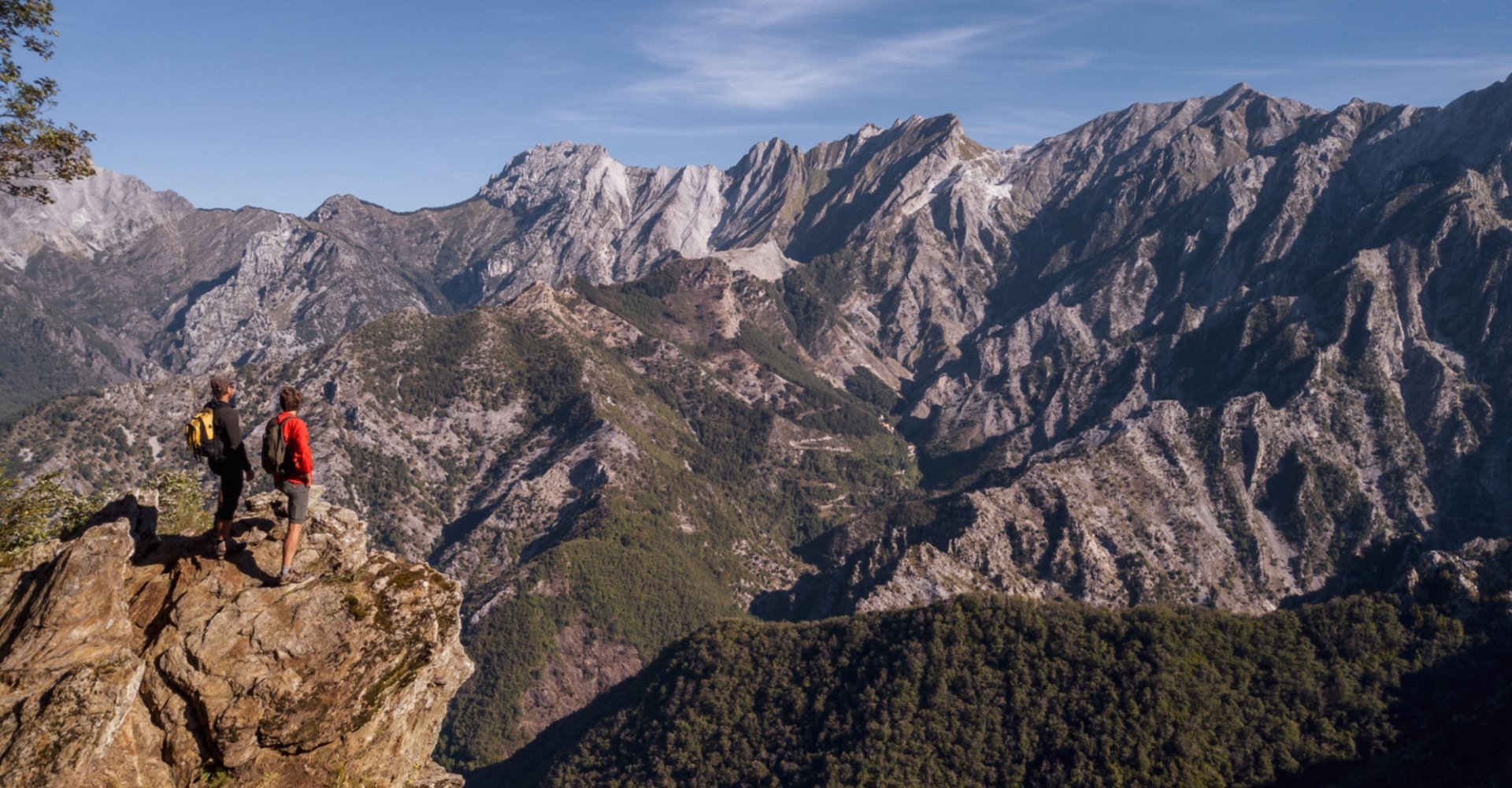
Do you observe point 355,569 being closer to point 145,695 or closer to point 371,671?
point 371,671

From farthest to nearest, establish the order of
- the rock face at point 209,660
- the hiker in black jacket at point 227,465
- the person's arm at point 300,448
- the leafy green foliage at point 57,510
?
the leafy green foliage at point 57,510
the hiker in black jacket at point 227,465
the person's arm at point 300,448
the rock face at point 209,660

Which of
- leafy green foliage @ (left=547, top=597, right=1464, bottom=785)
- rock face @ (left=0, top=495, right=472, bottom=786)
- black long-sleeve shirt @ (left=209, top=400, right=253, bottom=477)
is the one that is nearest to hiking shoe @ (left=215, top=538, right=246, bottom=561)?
rock face @ (left=0, top=495, right=472, bottom=786)

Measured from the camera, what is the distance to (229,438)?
106 ft

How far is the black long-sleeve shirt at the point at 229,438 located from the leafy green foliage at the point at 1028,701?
113m

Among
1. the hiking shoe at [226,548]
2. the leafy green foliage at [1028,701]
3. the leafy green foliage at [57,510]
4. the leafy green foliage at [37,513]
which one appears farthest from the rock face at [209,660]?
the leafy green foliage at [1028,701]

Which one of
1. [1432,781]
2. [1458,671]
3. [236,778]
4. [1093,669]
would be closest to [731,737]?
[1093,669]

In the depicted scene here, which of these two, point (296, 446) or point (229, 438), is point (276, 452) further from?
point (229, 438)

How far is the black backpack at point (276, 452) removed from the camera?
31.7 metres

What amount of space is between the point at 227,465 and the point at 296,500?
3.52 metres

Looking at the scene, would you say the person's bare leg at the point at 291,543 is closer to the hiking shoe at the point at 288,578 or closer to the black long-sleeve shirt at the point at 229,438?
the hiking shoe at the point at 288,578

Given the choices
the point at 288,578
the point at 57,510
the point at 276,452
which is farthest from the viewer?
the point at 57,510

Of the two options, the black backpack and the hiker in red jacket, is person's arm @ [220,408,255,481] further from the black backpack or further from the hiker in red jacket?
the hiker in red jacket

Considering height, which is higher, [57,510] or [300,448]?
[300,448]

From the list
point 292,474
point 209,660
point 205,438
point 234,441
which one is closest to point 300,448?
point 292,474
